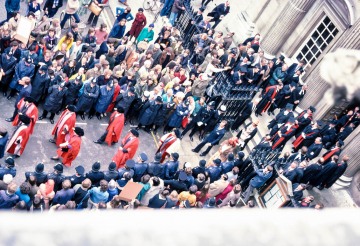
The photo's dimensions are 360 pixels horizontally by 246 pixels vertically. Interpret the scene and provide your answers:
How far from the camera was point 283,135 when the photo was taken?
1557cm

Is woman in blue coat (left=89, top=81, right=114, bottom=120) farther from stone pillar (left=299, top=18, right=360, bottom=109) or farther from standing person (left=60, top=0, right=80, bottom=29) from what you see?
stone pillar (left=299, top=18, right=360, bottom=109)

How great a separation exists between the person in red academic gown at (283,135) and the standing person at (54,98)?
21.3ft

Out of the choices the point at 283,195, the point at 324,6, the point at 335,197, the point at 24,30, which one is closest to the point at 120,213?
the point at 283,195

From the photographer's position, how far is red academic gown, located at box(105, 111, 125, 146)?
45.6 ft

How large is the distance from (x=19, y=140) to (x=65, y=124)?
125 cm

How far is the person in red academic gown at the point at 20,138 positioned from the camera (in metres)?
12.0

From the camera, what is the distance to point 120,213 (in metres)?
1.45

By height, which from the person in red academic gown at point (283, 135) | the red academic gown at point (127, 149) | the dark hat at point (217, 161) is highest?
the person in red academic gown at point (283, 135)

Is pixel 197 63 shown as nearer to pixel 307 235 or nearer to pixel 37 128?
pixel 37 128

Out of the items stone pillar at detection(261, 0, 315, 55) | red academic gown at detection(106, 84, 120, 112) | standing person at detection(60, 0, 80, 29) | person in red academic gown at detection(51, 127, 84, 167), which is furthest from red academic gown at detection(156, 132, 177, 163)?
stone pillar at detection(261, 0, 315, 55)

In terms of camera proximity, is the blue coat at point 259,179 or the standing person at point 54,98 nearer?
the standing person at point 54,98

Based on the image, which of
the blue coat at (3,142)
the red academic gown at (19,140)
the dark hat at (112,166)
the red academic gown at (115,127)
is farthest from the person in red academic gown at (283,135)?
the blue coat at (3,142)

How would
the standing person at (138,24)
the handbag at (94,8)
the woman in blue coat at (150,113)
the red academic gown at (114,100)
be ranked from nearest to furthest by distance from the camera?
1. the red academic gown at (114,100)
2. the woman in blue coat at (150,113)
3. the standing person at (138,24)
4. the handbag at (94,8)

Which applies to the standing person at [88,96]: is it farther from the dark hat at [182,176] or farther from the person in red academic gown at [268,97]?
the person in red academic gown at [268,97]
